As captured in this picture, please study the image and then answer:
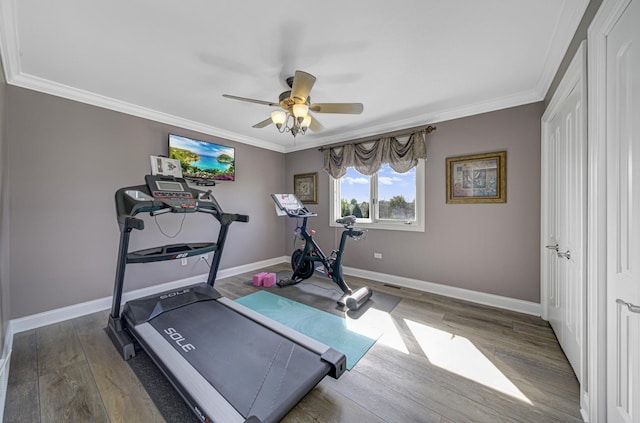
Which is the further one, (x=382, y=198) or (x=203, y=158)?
(x=382, y=198)

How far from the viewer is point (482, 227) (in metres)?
2.94

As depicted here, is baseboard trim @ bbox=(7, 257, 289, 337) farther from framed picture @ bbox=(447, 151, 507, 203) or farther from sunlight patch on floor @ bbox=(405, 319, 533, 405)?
framed picture @ bbox=(447, 151, 507, 203)

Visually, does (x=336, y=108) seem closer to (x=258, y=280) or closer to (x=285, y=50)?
(x=285, y=50)

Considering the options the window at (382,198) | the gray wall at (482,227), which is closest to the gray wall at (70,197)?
the window at (382,198)

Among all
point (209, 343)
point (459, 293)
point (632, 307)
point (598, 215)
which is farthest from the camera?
point (459, 293)

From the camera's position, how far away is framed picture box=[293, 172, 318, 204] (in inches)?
182

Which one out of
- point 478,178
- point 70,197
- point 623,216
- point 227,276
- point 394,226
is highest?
point 478,178

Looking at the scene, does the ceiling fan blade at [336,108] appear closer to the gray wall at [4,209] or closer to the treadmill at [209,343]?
the treadmill at [209,343]

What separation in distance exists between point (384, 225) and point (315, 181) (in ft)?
5.39

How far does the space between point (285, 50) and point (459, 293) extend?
3465mm

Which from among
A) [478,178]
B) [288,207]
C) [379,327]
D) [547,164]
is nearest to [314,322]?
[379,327]

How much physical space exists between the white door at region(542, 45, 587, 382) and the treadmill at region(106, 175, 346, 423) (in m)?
1.71

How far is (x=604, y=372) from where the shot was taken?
1.19 m

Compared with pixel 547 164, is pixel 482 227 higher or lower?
lower
